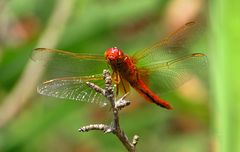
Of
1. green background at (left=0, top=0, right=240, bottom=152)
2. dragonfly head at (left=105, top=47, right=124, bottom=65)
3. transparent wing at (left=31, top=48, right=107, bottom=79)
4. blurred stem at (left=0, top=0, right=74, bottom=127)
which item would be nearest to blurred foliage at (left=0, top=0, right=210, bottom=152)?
green background at (left=0, top=0, right=240, bottom=152)

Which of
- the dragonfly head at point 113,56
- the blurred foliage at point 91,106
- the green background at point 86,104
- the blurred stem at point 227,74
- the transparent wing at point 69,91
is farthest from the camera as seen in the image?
the blurred foliage at point 91,106

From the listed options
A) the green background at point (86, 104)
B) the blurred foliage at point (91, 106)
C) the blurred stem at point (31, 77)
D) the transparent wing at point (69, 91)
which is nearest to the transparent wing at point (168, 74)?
the green background at point (86, 104)

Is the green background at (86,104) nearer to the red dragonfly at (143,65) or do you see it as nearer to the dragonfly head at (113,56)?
the red dragonfly at (143,65)

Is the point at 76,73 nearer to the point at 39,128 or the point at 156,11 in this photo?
the point at 39,128

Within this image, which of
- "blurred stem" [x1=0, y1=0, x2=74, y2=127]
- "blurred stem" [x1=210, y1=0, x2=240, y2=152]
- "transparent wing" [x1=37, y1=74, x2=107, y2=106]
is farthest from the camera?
"blurred stem" [x1=0, y1=0, x2=74, y2=127]

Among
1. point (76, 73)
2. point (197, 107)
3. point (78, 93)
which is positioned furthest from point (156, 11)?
point (78, 93)

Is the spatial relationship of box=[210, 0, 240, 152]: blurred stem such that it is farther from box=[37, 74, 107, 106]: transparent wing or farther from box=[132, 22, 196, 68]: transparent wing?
box=[132, 22, 196, 68]: transparent wing

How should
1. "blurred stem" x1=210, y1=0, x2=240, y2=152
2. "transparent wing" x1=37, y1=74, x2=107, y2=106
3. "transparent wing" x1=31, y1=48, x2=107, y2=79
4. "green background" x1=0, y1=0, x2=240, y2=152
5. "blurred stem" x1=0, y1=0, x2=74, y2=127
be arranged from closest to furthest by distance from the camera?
"blurred stem" x1=210, y1=0, x2=240, y2=152 < "transparent wing" x1=37, y1=74, x2=107, y2=106 < "transparent wing" x1=31, y1=48, x2=107, y2=79 < "blurred stem" x1=0, y1=0, x2=74, y2=127 < "green background" x1=0, y1=0, x2=240, y2=152
